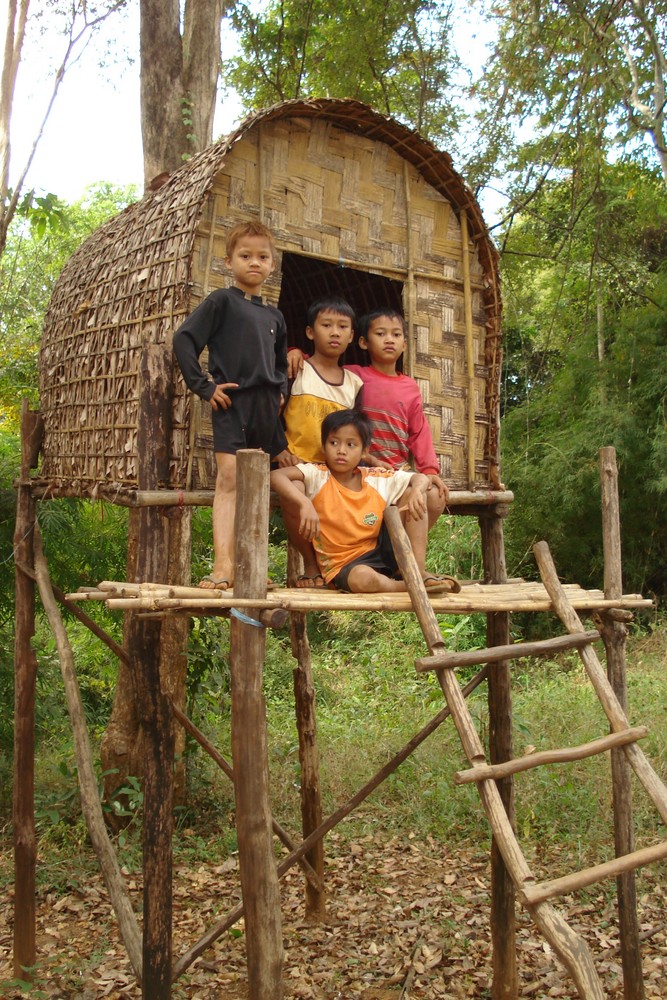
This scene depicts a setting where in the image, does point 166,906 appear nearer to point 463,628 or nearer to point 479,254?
point 479,254

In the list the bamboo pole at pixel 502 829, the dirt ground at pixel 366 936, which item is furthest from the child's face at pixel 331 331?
the dirt ground at pixel 366 936

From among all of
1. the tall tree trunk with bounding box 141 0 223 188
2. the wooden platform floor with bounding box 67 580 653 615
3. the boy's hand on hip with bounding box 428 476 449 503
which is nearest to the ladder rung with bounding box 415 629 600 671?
the wooden platform floor with bounding box 67 580 653 615

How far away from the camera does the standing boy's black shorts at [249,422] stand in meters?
4.15

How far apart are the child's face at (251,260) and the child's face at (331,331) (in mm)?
547

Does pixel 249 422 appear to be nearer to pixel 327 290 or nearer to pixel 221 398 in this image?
pixel 221 398

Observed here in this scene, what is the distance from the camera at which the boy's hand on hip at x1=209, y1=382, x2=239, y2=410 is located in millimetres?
4062

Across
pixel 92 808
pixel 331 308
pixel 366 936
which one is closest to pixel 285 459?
pixel 331 308

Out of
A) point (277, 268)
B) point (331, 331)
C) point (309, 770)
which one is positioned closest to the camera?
point (277, 268)

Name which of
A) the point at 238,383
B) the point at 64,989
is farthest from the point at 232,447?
the point at 64,989

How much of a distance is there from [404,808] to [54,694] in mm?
3488

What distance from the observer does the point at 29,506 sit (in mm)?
5957

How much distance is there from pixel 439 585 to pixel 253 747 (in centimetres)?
107

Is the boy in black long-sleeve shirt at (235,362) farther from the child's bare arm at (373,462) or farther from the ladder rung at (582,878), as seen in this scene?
the ladder rung at (582,878)

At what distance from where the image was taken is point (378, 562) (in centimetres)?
437
